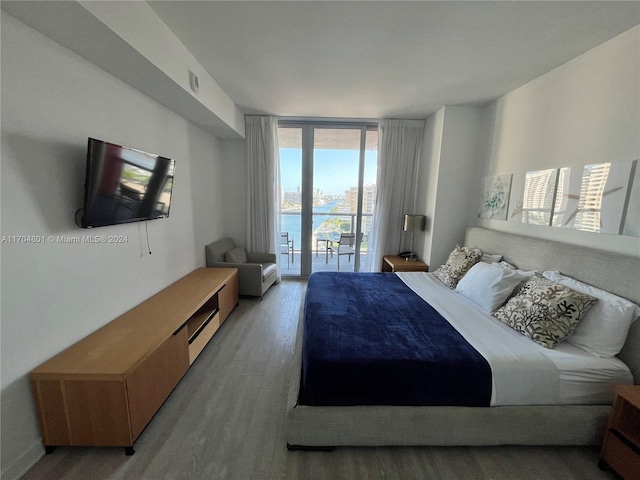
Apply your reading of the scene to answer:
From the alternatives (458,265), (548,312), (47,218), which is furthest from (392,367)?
(47,218)

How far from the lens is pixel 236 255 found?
12.8 ft

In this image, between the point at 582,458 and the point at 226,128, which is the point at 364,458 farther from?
the point at 226,128

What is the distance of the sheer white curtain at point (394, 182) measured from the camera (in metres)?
3.98

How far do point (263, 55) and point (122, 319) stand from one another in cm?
245

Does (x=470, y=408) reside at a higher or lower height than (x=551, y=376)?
lower

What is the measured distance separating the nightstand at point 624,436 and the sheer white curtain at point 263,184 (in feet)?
12.5

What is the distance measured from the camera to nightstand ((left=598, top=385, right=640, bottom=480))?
4.27 feet

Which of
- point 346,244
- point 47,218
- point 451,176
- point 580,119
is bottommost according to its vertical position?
point 346,244

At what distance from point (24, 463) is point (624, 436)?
320cm

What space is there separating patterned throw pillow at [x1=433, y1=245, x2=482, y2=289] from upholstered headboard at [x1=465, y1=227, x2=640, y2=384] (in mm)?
217

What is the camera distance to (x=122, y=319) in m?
1.96

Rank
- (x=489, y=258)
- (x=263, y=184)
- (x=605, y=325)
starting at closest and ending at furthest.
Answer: (x=605, y=325) → (x=489, y=258) → (x=263, y=184)

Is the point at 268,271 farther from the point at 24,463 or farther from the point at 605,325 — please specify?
the point at 605,325

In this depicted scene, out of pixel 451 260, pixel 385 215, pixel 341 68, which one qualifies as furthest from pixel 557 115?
pixel 385 215
